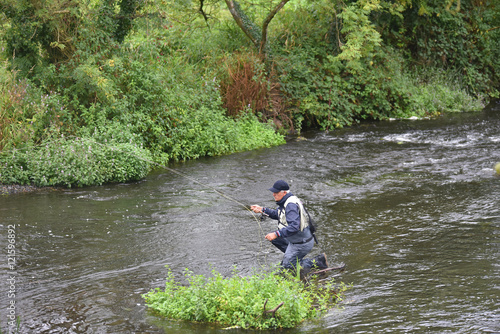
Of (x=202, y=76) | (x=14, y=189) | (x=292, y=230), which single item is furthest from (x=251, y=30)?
(x=292, y=230)

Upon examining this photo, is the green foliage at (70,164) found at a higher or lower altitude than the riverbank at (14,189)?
higher

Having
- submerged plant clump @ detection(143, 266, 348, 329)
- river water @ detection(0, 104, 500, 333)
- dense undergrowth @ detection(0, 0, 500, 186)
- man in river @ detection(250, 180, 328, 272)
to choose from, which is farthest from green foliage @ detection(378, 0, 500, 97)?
submerged plant clump @ detection(143, 266, 348, 329)

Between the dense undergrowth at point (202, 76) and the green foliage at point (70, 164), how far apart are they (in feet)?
0.10

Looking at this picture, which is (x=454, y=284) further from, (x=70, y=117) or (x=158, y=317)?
(x=70, y=117)

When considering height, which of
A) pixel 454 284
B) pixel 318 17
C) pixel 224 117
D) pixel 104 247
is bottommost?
pixel 454 284

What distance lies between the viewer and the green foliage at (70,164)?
500 inches

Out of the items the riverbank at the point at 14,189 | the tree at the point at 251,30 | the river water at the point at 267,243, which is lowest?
the river water at the point at 267,243

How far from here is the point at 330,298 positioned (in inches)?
282

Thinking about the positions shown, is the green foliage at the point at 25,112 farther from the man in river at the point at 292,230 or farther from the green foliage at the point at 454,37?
the green foliage at the point at 454,37

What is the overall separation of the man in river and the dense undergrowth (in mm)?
5575

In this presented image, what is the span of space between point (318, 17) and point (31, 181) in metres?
13.7

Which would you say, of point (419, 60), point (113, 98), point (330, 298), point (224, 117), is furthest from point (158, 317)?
point (419, 60)

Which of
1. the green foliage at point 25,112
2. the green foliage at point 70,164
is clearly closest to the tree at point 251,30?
the green foliage at point 25,112

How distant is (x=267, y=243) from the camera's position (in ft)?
30.8
